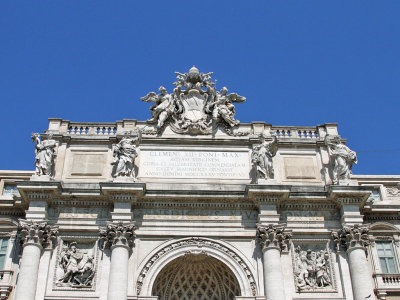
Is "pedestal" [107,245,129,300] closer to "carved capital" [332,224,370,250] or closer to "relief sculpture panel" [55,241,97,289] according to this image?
"relief sculpture panel" [55,241,97,289]

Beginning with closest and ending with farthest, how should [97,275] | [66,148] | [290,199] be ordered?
1. [97,275]
2. [290,199]
3. [66,148]

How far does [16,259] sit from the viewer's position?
861 inches

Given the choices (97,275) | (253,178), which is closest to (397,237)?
(253,178)

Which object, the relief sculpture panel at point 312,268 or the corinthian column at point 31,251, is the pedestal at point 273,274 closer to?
the relief sculpture panel at point 312,268

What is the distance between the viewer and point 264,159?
23.6m

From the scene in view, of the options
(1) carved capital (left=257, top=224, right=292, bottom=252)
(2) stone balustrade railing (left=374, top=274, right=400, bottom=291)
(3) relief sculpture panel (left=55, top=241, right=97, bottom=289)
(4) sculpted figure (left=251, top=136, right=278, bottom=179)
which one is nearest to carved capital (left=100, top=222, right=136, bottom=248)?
(3) relief sculpture panel (left=55, top=241, right=97, bottom=289)

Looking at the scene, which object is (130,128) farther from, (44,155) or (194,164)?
(44,155)

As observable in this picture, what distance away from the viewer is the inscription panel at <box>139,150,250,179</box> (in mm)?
23969

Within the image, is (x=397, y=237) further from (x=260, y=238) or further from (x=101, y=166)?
(x=101, y=166)

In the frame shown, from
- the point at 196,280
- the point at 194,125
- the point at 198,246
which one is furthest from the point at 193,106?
the point at 196,280

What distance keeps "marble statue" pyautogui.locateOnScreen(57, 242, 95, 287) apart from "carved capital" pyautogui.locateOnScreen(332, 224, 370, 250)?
30.9 feet

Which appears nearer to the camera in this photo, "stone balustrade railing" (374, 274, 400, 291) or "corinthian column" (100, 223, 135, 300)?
"corinthian column" (100, 223, 135, 300)

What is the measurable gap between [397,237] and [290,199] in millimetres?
4693

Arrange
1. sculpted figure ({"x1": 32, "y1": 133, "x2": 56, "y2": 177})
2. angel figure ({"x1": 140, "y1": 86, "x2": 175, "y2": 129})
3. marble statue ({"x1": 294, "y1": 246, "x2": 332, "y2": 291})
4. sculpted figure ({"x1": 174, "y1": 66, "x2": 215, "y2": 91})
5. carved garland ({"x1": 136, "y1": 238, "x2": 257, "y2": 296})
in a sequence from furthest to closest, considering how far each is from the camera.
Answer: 1. sculpted figure ({"x1": 174, "y1": 66, "x2": 215, "y2": 91})
2. angel figure ({"x1": 140, "y1": 86, "x2": 175, "y2": 129})
3. sculpted figure ({"x1": 32, "y1": 133, "x2": 56, "y2": 177})
4. marble statue ({"x1": 294, "y1": 246, "x2": 332, "y2": 291})
5. carved garland ({"x1": 136, "y1": 238, "x2": 257, "y2": 296})
